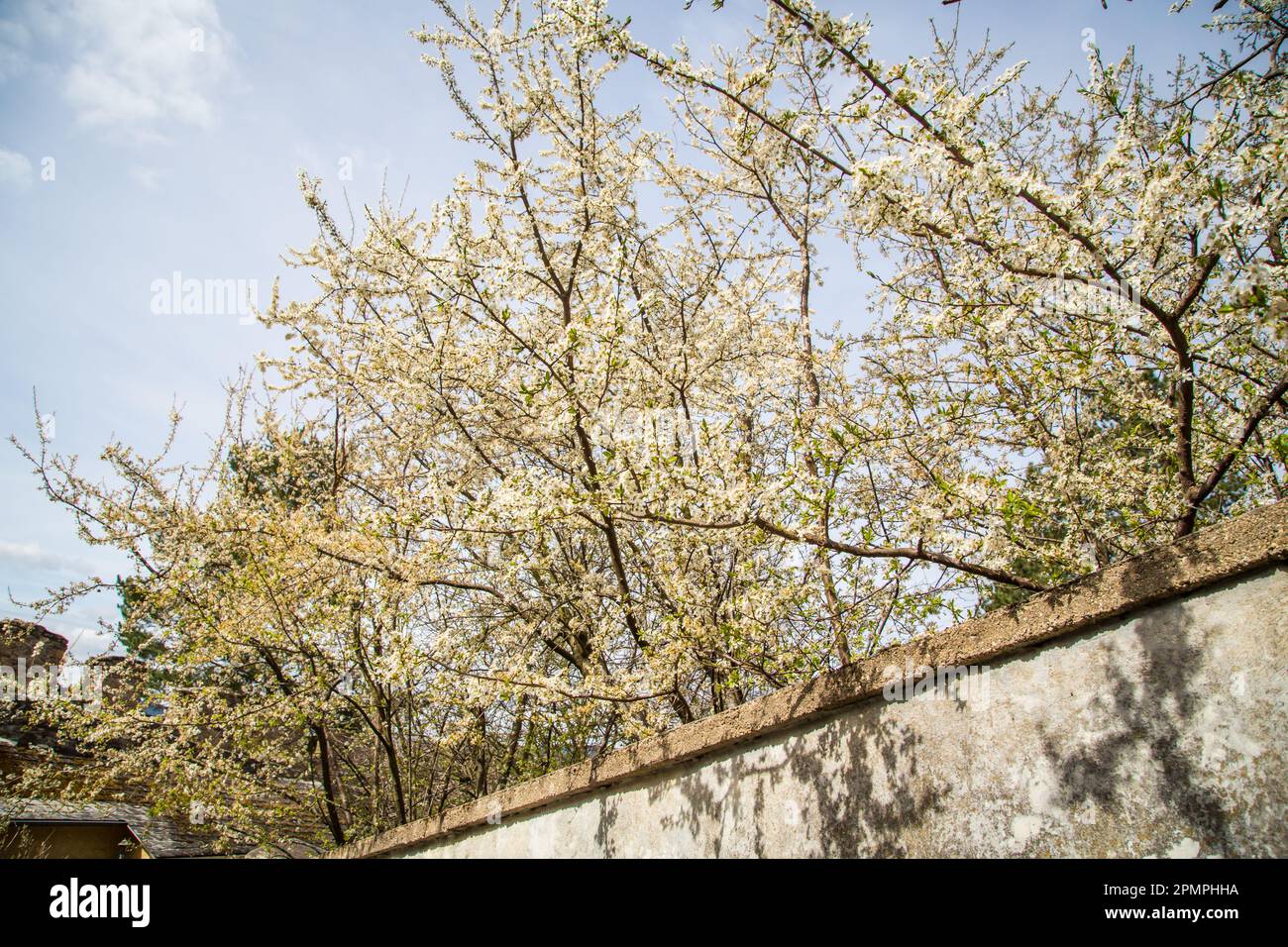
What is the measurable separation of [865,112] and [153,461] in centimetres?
917

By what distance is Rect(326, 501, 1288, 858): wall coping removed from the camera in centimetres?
197

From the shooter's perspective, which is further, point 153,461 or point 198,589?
point 153,461

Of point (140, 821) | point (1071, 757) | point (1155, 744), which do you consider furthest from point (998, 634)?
point (140, 821)

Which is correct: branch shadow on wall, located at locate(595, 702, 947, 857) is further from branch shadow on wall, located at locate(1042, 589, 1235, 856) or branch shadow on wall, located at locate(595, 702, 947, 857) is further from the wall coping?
branch shadow on wall, located at locate(1042, 589, 1235, 856)

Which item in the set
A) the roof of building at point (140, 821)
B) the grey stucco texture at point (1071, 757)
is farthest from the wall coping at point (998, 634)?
the roof of building at point (140, 821)

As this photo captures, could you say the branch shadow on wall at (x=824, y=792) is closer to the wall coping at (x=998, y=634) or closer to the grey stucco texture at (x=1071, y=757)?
the grey stucco texture at (x=1071, y=757)

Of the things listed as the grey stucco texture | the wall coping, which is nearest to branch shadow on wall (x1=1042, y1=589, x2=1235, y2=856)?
the grey stucco texture

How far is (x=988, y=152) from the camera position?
10.5ft

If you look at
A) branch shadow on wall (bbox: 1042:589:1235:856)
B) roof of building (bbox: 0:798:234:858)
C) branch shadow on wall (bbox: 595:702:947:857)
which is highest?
branch shadow on wall (bbox: 1042:589:1235:856)
